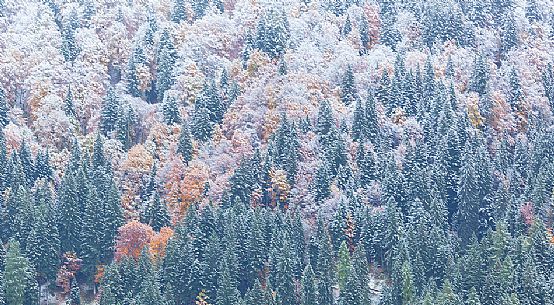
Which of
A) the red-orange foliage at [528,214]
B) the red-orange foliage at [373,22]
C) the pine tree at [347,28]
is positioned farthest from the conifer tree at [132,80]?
the red-orange foliage at [528,214]

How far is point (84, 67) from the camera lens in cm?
17288

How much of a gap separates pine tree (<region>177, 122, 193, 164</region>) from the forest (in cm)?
31

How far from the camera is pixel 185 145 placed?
147 meters

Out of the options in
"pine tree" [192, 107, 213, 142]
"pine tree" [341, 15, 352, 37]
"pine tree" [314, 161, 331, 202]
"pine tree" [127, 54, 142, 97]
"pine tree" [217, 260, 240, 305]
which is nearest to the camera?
"pine tree" [217, 260, 240, 305]

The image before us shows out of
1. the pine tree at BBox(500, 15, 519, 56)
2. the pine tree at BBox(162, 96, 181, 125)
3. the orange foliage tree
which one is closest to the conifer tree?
the pine tree at BBox(162, 96, 181, 125)

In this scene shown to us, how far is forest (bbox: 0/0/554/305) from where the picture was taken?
391 ft

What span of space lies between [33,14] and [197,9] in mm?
30240

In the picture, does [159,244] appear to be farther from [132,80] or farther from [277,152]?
[132,80]

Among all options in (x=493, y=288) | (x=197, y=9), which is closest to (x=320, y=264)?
(x=493, y=288)

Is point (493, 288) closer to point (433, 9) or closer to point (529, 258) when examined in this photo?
point (529, 258)

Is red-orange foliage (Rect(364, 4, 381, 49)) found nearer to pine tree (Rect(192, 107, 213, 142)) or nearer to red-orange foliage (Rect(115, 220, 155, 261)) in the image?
pine tree (Rect(192, 107, 213, 142))

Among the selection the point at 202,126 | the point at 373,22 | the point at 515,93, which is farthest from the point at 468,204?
the point at 373,22

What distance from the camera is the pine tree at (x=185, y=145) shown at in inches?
5758

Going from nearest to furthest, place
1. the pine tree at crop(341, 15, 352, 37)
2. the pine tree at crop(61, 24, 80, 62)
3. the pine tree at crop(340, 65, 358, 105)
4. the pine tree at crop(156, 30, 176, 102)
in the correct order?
the pine tree at crop(340, 65, 358, 105) < the pine tree at crop(156, 30, 176, 102) < the pine tree at crop(61, 24, 80, 62) < the pine tree at crop(341, 15, 352, 37)
